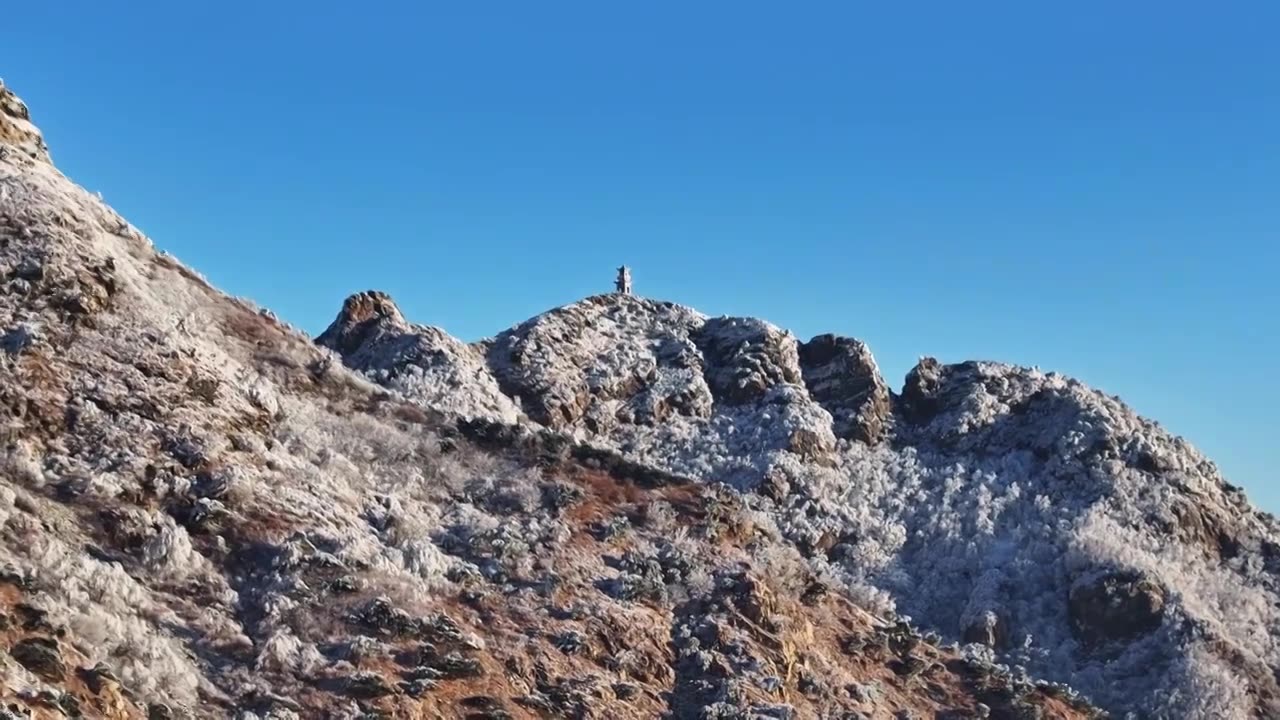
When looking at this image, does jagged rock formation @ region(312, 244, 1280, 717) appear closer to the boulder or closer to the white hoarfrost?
the white hoarfrost

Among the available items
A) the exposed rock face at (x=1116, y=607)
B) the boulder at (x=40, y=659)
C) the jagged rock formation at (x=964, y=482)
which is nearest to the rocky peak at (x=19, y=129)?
the boulder at (x=40, y=659)

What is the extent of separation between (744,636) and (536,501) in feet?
23.5

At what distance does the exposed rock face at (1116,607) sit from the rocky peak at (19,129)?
49.8 m

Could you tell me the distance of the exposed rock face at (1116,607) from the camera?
54.8 m

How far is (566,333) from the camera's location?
76.8 m


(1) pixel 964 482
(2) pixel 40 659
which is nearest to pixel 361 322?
(1) pixel 964 482

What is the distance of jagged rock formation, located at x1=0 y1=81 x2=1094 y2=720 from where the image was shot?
20.5m

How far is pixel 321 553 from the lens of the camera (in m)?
24.4

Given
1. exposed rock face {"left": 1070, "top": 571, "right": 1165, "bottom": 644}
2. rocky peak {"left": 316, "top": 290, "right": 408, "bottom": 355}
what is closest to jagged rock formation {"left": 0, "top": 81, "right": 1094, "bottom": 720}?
exposed rock face {"left": 1070, "top": 571, "right": 1165, "bottom": 644}

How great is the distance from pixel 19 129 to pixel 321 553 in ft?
73.5

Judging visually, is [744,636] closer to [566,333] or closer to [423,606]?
[423,606]

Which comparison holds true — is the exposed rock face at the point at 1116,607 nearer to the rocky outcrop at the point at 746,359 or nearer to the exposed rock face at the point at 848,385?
the exposed rock face at the point at 848,385

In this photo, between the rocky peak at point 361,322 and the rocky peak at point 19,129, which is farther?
the rocky peak at point 361,322

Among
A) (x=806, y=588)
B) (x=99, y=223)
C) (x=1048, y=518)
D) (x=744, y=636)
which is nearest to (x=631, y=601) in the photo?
(x=744, y=636)
